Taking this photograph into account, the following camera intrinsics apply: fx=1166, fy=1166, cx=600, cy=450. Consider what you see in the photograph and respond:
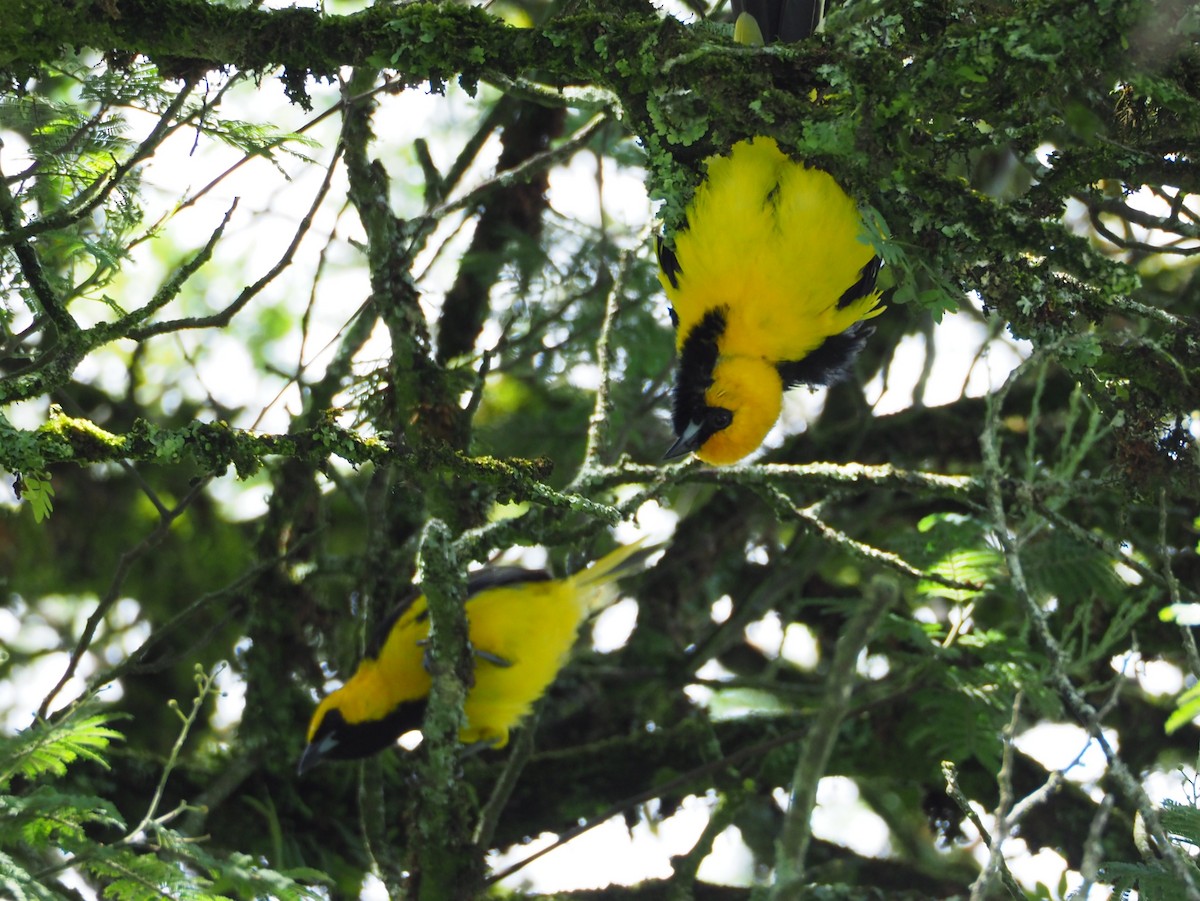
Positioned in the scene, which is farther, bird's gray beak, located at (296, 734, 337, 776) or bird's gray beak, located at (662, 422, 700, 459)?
bird's gray beak, located at (296, 734, 337, 776)

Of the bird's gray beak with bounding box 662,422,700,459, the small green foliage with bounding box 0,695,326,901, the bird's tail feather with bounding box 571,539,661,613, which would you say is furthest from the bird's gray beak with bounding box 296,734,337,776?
the bird's gray beak with bounding box 662,422,700,459

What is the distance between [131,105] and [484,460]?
4.48 feet

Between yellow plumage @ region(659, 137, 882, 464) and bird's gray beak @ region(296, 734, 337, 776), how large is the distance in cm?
202

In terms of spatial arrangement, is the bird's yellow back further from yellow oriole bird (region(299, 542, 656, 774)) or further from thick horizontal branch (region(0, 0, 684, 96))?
yellow oriole bird (region(299, 542, 656, 774))

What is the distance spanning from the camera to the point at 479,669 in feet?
17.3

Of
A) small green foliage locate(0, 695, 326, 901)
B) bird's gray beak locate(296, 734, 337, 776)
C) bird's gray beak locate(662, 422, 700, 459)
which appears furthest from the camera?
bird's gray beak locate(296, 734, 337, 776)

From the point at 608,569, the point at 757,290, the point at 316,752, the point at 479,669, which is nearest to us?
the point at 757,290

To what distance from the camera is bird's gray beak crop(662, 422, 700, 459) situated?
432 centimetres

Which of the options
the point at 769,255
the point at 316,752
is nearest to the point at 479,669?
the point at 316,752

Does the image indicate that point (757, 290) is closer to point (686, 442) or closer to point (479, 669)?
point (686, 442)

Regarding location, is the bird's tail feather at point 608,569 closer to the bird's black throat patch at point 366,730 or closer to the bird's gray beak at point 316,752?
the bird's black throat patch at point 366,730

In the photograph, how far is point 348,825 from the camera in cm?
546

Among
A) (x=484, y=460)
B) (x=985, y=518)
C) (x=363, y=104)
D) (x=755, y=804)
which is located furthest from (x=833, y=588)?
(x=484, y=460)

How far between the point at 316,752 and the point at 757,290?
284 cm
